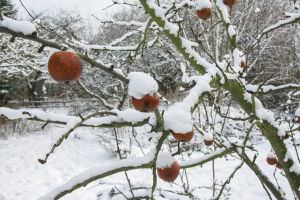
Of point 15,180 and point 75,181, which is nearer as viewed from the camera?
point 75,181

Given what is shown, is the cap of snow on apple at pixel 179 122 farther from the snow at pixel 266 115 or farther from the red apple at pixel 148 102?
the snow at pixel 266 115

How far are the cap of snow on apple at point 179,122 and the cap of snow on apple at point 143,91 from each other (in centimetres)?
6

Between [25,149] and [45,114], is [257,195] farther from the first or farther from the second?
[25,149]

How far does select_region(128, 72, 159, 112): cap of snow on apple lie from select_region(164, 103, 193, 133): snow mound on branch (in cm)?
6

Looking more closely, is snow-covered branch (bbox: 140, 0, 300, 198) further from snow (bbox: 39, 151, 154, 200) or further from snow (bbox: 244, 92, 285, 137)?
snow (bbox: 39, 151, 154, 200)

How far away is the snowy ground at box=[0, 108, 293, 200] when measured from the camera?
6.95 meters

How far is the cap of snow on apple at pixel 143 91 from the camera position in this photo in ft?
3.35

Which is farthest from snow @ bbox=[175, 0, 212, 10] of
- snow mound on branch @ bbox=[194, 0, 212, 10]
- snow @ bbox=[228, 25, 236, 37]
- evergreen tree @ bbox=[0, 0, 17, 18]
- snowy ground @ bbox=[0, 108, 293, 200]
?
snowy ground @ bbox=[0, 108, 293, 200]

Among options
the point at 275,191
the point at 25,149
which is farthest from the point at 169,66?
the point at 275,191

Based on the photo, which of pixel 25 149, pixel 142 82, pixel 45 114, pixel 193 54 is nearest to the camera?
pixel 142 82

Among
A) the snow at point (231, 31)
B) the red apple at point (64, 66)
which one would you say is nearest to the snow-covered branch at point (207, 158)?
the red apple at point (64, 66)

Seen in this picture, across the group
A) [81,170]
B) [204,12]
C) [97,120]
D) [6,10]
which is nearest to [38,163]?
[81,170]

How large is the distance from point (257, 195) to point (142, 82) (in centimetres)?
625

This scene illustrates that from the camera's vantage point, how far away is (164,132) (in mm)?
1058
